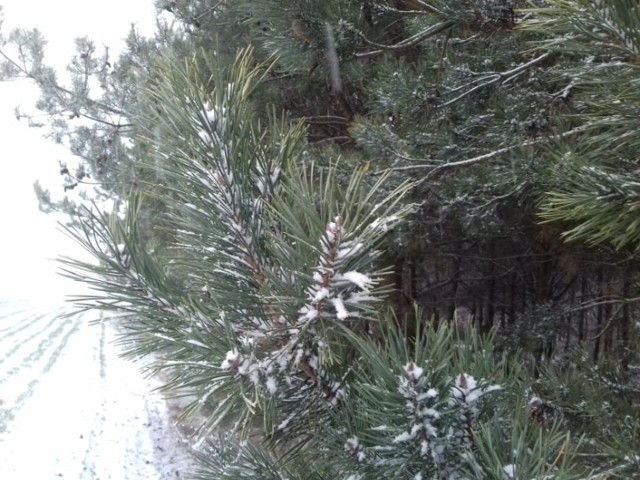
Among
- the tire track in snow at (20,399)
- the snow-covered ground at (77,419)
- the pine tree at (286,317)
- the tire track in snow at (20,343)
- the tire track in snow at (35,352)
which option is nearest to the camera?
the pine tree at (286,317)

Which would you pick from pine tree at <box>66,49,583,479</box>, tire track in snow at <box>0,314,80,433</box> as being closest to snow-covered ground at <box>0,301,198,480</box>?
tire track in snow at <box>0,314,80,433</box>

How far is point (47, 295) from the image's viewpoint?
1354cm

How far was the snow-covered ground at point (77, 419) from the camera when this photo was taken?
215 inches

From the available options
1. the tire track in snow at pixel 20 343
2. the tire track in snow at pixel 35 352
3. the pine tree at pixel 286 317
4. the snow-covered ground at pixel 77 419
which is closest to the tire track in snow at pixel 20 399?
the snow-covered ground at pixel 77 419

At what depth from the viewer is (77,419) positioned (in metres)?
6.66

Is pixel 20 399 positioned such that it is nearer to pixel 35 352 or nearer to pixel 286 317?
pixel 35 352

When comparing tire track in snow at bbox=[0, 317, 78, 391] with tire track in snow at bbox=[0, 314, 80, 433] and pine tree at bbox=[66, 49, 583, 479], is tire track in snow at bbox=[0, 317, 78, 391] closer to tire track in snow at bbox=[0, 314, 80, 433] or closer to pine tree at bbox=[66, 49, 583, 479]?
tire track in snow at bbox=[0, 314, 80, 433]

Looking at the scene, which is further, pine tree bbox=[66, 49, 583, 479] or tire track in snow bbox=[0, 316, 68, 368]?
tire track in snow bbox=[0, 316, 68, 368]

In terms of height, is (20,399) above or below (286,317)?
below

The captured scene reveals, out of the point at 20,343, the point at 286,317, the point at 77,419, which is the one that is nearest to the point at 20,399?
the point at 77,419

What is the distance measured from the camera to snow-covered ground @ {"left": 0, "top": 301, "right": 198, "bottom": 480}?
5449mm

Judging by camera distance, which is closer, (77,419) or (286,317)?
(286,317)

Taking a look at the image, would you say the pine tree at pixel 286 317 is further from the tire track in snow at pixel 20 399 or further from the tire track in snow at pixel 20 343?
the tire track in snow at pixel 20 343

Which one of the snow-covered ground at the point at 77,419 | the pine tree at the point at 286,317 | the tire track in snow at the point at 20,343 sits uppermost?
the pine tree at the point at 286,317
